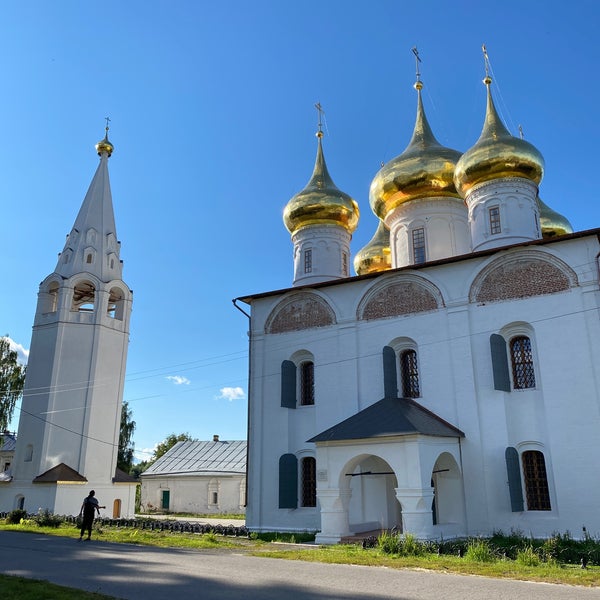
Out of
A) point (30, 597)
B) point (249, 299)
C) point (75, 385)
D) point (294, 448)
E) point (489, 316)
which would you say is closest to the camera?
point (30, 597)

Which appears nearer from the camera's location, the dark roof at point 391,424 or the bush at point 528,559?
the bush at point 528,559

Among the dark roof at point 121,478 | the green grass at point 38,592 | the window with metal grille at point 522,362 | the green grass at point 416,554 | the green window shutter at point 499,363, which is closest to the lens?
the green grass at point 38,592

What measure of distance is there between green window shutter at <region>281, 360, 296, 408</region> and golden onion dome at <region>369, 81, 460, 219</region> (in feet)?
20.3

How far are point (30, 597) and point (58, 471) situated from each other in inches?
543

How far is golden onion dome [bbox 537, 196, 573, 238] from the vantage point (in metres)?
21.0

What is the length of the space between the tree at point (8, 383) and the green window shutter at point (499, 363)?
75.1ft

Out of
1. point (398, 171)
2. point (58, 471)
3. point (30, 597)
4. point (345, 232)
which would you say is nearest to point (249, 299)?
point (345, 232)

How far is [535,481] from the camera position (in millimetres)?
12781

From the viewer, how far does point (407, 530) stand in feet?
38.1

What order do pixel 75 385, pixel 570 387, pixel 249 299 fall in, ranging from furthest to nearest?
1. pixel 75 385
2. pixel 249 299
3. pixel 570 387

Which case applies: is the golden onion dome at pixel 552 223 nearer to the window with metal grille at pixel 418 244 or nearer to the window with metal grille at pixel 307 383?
the window with metal grille at pixel 418 244

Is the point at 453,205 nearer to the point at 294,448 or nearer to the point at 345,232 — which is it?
the point at 345,232

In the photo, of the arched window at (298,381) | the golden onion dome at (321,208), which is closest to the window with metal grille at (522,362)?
the arched window at (298,381)

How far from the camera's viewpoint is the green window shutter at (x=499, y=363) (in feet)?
43.7
